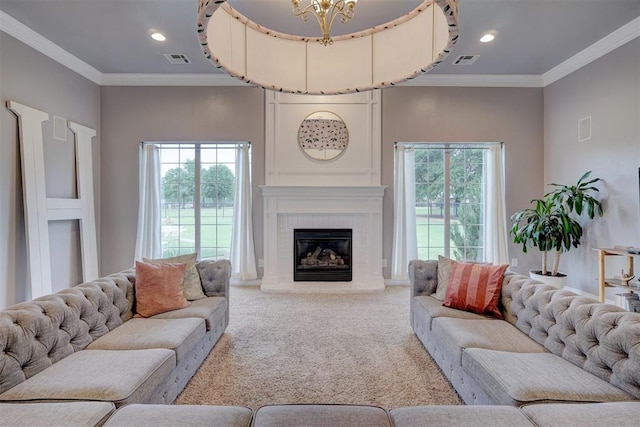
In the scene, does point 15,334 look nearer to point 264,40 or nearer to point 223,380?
point 223,380

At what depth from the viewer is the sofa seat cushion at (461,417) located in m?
1.16

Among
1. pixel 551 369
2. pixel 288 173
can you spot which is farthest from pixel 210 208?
pixel 551 369

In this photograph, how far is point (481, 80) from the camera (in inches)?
184

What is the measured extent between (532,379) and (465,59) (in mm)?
3914

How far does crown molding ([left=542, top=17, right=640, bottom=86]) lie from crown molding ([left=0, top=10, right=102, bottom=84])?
21.0 ft

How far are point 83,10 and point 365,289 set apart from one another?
4.49 metres

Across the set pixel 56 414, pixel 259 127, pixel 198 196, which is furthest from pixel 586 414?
pixel 198 196

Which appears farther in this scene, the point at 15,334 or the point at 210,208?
the point at 210,208

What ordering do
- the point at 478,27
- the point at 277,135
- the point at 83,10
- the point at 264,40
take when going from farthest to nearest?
the point at 277,135
the point at 478,27
the point at 83,10
the point at 264,40

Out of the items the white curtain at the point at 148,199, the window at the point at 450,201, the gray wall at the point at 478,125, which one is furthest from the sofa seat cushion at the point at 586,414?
the white curtain at the point at 148,199

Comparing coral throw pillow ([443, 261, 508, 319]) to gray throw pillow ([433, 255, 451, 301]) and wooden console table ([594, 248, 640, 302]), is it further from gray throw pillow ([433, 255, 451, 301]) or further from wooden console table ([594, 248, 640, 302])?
wooden console table ([594, 248, 640, 302])

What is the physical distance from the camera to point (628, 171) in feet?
11.4

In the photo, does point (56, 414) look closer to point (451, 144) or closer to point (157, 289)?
point (157, 289)

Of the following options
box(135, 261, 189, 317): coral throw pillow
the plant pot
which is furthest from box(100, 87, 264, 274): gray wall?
the plant pot
